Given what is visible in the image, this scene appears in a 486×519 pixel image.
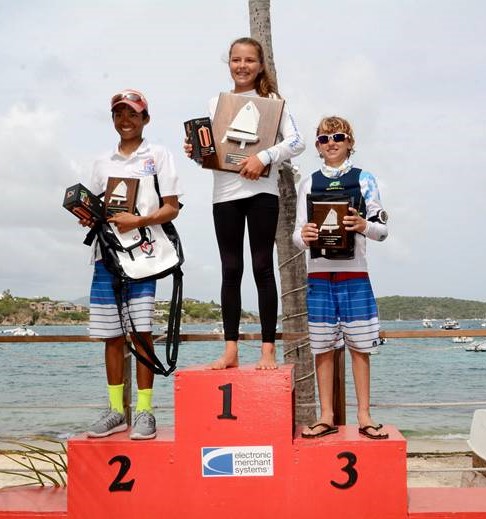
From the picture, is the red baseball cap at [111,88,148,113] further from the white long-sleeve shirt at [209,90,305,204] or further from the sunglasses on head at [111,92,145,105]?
the white long-sleeve shirt at [209,90,305,204]

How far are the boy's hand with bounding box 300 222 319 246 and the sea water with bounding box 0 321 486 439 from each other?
4.41 ft

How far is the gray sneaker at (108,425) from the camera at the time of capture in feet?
9.58

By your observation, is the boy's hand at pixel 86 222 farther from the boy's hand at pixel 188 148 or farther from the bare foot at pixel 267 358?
the bare foot at pixel 267 358

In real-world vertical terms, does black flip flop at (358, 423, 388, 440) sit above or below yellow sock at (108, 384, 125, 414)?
below

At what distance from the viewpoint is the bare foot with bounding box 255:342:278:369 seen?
291cm

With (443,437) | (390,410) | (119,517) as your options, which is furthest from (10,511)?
(390,410)

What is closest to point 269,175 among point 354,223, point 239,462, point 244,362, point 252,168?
point 252,168

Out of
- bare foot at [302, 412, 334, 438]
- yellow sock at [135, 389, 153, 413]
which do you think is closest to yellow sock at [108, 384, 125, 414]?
yellow sock at [135, 389, 153, 413]

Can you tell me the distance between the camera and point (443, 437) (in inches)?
439

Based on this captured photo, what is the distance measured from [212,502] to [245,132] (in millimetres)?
1594

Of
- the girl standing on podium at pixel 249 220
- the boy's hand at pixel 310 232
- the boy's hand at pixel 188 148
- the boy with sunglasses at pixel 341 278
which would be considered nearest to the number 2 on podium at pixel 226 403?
the girl standing on podium at pixel 249 220

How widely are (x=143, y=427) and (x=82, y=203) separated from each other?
3.25 ft

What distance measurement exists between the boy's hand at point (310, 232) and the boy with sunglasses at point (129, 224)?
596 millimetres

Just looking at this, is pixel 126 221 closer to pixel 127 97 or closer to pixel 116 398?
pixel 127 97
